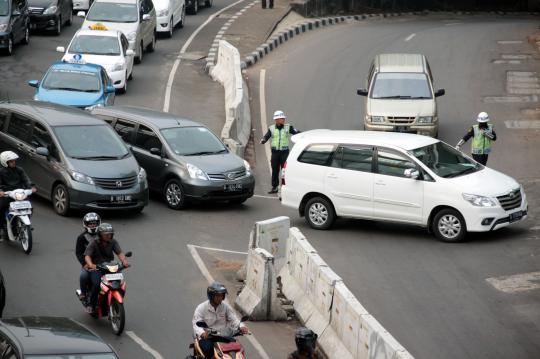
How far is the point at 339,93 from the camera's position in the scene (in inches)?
1340

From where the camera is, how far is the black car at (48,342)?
10.4 meters

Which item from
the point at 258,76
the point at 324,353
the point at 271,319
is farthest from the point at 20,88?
A: the point at 324,353

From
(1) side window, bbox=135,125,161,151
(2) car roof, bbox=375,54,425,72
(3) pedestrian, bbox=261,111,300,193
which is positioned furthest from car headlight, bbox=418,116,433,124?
(1) side window, bbox=135,125,161,151

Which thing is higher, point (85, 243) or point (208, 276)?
point (85, 243)

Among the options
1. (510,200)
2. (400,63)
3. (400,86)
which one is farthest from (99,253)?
(400,63)

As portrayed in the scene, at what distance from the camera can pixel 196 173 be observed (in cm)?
2264

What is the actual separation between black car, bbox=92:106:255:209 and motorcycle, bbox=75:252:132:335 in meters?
7.75

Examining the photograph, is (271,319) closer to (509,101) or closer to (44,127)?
(44,127)

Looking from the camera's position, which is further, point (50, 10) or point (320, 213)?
point (50, 10)

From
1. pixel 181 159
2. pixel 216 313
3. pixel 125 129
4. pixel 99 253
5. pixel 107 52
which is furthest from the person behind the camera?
pixel 107 52

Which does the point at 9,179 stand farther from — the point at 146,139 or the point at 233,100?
the point at 233,100

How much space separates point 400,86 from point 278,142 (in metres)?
5.50

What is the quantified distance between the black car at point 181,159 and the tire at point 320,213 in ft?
5.73

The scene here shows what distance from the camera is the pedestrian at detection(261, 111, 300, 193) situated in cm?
2466
